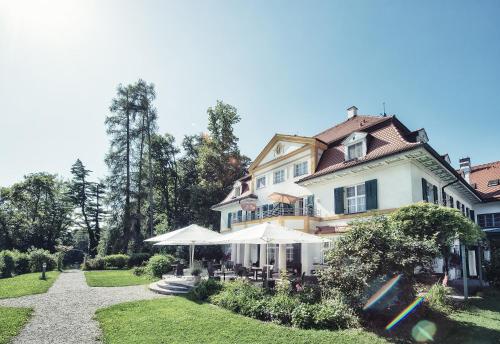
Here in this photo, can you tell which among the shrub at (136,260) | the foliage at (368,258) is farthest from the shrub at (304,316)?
the shrub at (136,260)

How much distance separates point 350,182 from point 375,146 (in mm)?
2405

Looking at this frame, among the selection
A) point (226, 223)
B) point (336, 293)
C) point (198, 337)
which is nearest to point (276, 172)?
point (226, 223)

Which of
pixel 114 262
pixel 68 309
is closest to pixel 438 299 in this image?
pixel 68 309

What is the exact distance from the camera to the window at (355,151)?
653 inches

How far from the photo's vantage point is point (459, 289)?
14.0 metres

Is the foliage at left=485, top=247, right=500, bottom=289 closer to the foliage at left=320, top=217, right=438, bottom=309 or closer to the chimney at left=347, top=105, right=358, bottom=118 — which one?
the foliage at left=320, top=217, right=438, bottom=309

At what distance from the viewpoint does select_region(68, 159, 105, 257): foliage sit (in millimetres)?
50781

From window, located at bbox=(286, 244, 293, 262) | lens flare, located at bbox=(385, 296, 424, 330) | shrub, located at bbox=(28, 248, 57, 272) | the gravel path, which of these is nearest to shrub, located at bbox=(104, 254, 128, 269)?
shrub, located at bbox=(28, 248, 57, 272)

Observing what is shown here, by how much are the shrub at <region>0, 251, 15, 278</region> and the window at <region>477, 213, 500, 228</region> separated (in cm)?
3785

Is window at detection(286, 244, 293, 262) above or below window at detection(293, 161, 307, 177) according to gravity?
below

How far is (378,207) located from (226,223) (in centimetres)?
1770

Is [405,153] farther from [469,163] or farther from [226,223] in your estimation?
[226,223]

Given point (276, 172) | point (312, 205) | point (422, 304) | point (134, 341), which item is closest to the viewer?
point (134, 341)

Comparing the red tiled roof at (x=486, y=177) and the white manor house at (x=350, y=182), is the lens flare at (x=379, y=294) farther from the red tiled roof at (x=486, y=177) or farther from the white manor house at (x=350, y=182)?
the red tiled roof at (x=486, y=177)
